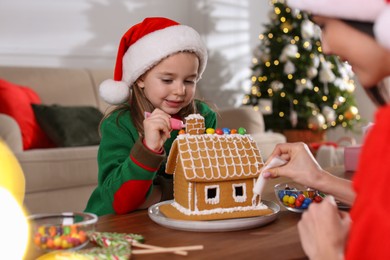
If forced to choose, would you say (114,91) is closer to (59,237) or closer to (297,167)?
(297,167)

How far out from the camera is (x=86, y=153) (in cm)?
311

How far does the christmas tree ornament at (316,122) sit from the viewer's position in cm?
479

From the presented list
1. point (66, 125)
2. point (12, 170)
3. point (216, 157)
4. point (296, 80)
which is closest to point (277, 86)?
point (296, 80)

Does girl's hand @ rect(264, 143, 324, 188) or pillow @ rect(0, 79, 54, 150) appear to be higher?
girl's hand @ rect(264, 143, 324, 188)

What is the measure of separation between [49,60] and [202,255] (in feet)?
12.5

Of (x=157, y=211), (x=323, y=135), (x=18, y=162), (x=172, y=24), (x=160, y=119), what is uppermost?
(x=172, y=24)

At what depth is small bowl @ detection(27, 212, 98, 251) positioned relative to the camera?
89cm

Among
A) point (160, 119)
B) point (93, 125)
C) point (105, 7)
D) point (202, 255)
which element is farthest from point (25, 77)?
point (202, 255)

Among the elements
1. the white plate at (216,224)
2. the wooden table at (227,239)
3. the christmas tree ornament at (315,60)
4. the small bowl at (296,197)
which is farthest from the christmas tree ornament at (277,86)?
the white plate at (216,224)

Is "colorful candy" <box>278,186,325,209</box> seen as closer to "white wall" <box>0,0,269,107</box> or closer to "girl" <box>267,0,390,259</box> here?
"girl" <box>267,0,390,259</box>

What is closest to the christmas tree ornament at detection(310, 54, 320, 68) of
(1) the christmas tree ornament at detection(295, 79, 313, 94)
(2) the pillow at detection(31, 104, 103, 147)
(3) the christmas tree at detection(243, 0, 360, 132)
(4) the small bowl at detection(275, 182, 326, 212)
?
(3) the christmas tree at detection(243, 0, 360, 132)

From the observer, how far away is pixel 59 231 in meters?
0.90

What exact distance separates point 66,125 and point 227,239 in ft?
8.36

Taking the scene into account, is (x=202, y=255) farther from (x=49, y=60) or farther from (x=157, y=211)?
(x=49, y=60)
